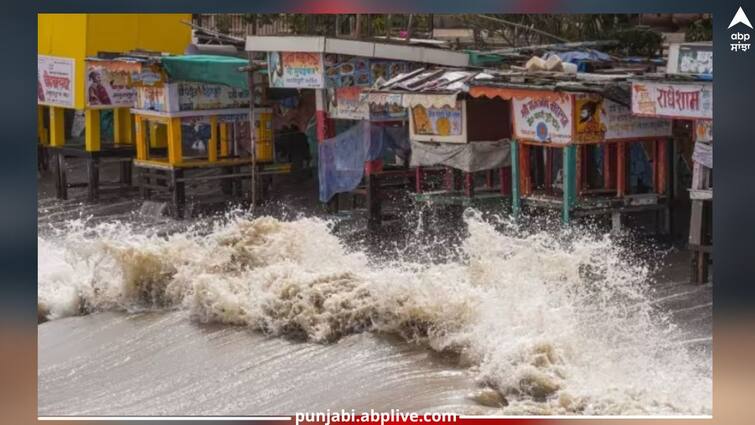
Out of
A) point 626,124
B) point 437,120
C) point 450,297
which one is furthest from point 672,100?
point 437,120

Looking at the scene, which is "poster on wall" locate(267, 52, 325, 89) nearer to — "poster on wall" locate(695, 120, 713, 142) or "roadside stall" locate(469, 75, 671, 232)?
"roadside stall" locate(469, 75, 671, 232)

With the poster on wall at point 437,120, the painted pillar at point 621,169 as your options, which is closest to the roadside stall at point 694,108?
the painted pillar at point 621,169

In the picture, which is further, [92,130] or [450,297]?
[92,130]

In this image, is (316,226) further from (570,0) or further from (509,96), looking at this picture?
(570,0)

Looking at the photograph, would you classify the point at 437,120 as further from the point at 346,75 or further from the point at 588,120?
the point at 588,120

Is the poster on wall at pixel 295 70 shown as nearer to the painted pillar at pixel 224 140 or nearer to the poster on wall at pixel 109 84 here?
the painted pillar at pixel 224 140

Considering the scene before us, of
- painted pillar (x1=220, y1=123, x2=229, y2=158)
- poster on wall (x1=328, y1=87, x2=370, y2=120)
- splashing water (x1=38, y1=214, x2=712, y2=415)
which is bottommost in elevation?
splashing water (x1=38, y1=214, x2=712, y2=415)

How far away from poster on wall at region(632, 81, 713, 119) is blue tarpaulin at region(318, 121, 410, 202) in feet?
3.90

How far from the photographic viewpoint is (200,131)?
6.64 meters

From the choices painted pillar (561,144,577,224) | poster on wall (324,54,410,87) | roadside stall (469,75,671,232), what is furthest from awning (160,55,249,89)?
painted pillar (561,144,577,224)

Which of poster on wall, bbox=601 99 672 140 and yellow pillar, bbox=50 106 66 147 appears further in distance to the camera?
yellow pillar, bbox=50 106 66 147

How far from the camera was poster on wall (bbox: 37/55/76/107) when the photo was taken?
5762 mm

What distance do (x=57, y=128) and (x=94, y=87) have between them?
1.18ft

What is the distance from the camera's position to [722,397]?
3854mm
